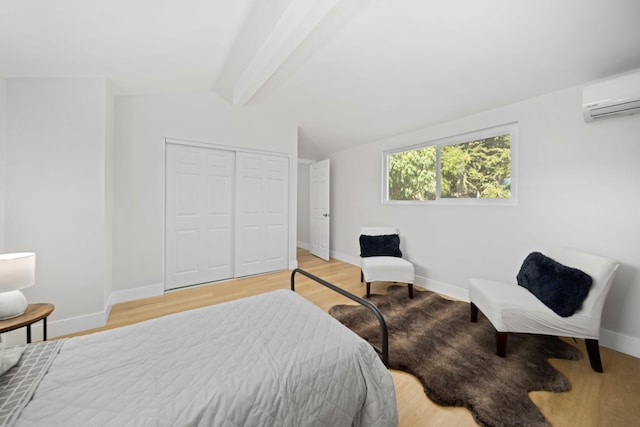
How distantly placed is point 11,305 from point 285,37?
273cm

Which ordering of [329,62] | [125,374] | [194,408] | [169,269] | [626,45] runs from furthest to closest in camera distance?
1. [169,269]
2. [329,62]
3. [626,45]
4. [125,374]
5. [194,408]

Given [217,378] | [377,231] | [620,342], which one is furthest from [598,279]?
[217,378]

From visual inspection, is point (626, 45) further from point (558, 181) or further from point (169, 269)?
point (169, 269)

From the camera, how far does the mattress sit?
0.78 m

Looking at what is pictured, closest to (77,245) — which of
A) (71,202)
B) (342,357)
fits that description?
(71,202)

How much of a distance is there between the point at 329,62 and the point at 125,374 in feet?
9.09

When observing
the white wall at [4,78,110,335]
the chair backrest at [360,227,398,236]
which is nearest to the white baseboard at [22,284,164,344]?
the white wall at [4,78,110,335]

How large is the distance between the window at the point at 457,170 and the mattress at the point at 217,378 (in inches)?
103

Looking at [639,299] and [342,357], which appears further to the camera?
[639,299]

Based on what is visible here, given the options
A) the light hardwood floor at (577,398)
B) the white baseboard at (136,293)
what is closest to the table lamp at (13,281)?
the light hardwood floor at (577,398)

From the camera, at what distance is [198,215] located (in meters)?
3.34

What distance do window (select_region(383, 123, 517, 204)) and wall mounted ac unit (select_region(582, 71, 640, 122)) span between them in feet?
2.11

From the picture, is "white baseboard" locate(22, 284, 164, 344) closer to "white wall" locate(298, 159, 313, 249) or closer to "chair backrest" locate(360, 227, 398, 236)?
"chair backrest" locate(360, 227, 398, 236)

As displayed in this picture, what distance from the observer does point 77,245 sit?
7.21 ft
